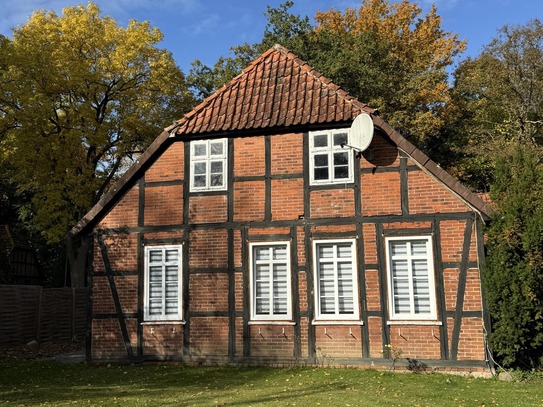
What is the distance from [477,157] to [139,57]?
1632cm

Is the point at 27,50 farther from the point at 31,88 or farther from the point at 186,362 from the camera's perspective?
the point at 186,362

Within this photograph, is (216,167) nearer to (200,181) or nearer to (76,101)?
(200,181)

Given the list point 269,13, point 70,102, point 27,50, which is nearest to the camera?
point 27,50

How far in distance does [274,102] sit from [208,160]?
2.16 metres

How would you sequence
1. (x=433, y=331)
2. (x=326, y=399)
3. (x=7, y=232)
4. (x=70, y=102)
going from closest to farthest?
(x=326, y=399) < (x=433, y=331) < (x=70, y=102) < (x=7, y=232)

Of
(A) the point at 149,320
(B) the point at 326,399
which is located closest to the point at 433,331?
(B) the point at 326,399

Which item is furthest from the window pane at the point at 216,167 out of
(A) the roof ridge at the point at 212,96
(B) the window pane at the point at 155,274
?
(B) the window pane at the point at 155,274

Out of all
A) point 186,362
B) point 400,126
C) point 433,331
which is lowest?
point 186,362

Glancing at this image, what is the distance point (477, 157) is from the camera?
77.5 ft

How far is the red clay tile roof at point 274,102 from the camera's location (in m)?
12.0

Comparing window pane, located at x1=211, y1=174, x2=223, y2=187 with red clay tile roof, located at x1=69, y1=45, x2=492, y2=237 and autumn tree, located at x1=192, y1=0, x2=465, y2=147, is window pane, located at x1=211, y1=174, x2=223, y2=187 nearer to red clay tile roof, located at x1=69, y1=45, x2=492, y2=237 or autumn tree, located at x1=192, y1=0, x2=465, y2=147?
red clay tile roof, located at x1=69, y1=45, x2=492, y2=237

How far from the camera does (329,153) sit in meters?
12.0

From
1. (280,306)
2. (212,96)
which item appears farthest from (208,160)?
(280,306)

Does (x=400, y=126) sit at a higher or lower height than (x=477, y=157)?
higher
